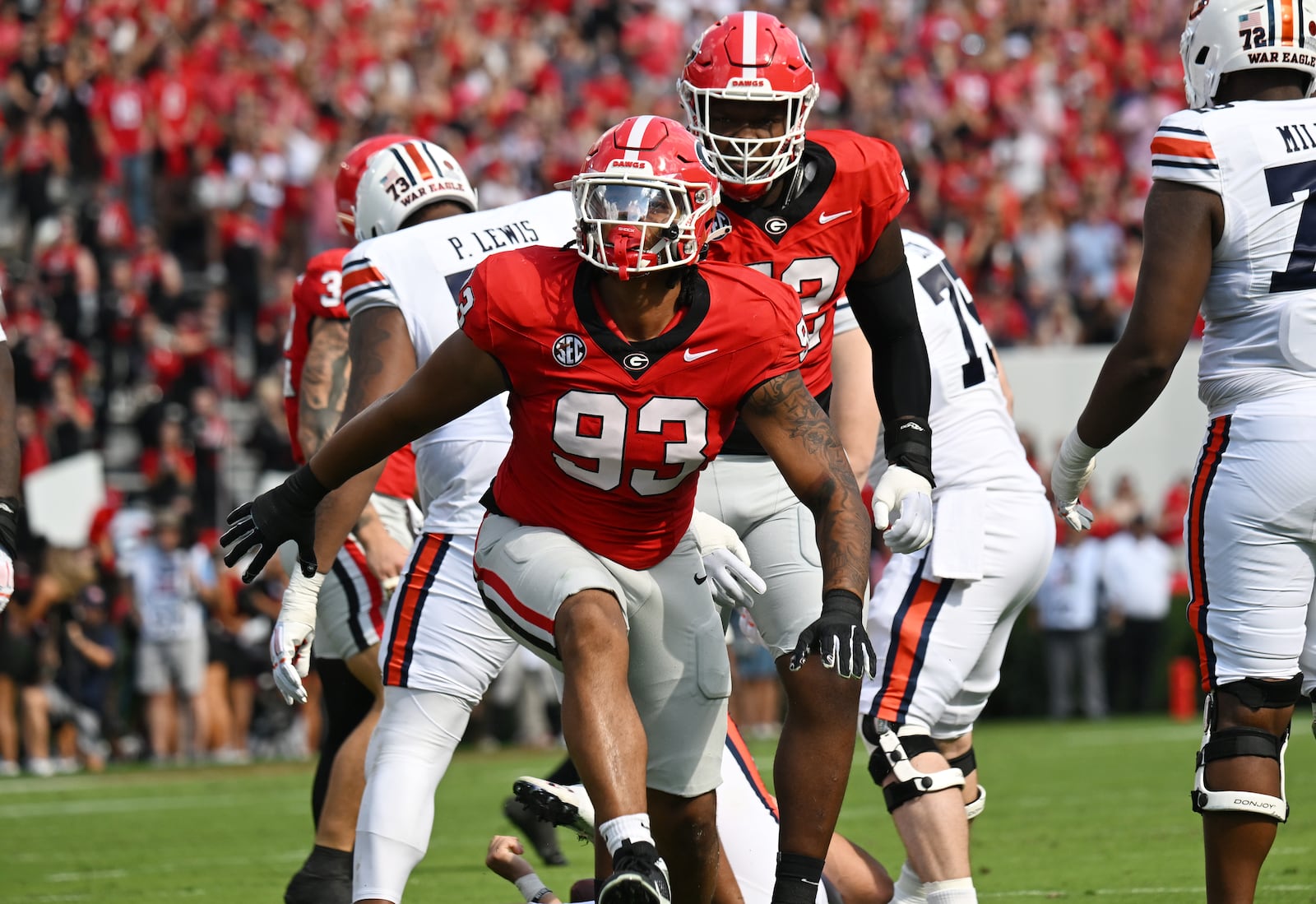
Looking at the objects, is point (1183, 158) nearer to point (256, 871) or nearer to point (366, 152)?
point (366, 152)

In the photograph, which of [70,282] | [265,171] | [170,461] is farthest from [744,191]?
[265,171]

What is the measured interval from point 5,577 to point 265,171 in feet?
45.7

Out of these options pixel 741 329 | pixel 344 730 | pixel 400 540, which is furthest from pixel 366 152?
pixel 741 329

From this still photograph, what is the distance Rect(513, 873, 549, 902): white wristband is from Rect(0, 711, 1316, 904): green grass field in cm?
151

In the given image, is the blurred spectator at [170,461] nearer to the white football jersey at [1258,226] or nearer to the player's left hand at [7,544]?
the player's left hand at [7,544]

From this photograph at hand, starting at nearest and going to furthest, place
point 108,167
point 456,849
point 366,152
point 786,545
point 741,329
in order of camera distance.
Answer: point 741,329 → point 786,545 → point 366,152 → point 456,849 → point 108,167

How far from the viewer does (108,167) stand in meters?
18.0

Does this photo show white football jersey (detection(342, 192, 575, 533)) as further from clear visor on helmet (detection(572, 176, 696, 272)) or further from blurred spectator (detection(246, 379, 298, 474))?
blurred spectator (detection(246, 379, 298, 474))

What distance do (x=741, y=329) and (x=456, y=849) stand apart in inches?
Answer: 211

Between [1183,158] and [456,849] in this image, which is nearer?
[1183,158]

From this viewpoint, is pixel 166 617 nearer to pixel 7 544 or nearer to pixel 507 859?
pixel 507 859

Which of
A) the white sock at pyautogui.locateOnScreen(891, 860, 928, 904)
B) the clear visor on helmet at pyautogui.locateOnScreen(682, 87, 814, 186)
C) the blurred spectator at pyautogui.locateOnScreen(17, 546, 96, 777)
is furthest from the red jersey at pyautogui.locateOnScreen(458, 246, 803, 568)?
the blurred spectator at pyautogui.locateOnScreen(17, 546, 96, 777)

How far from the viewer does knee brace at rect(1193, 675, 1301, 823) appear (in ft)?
14.8

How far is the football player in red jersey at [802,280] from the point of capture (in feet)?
15.5
